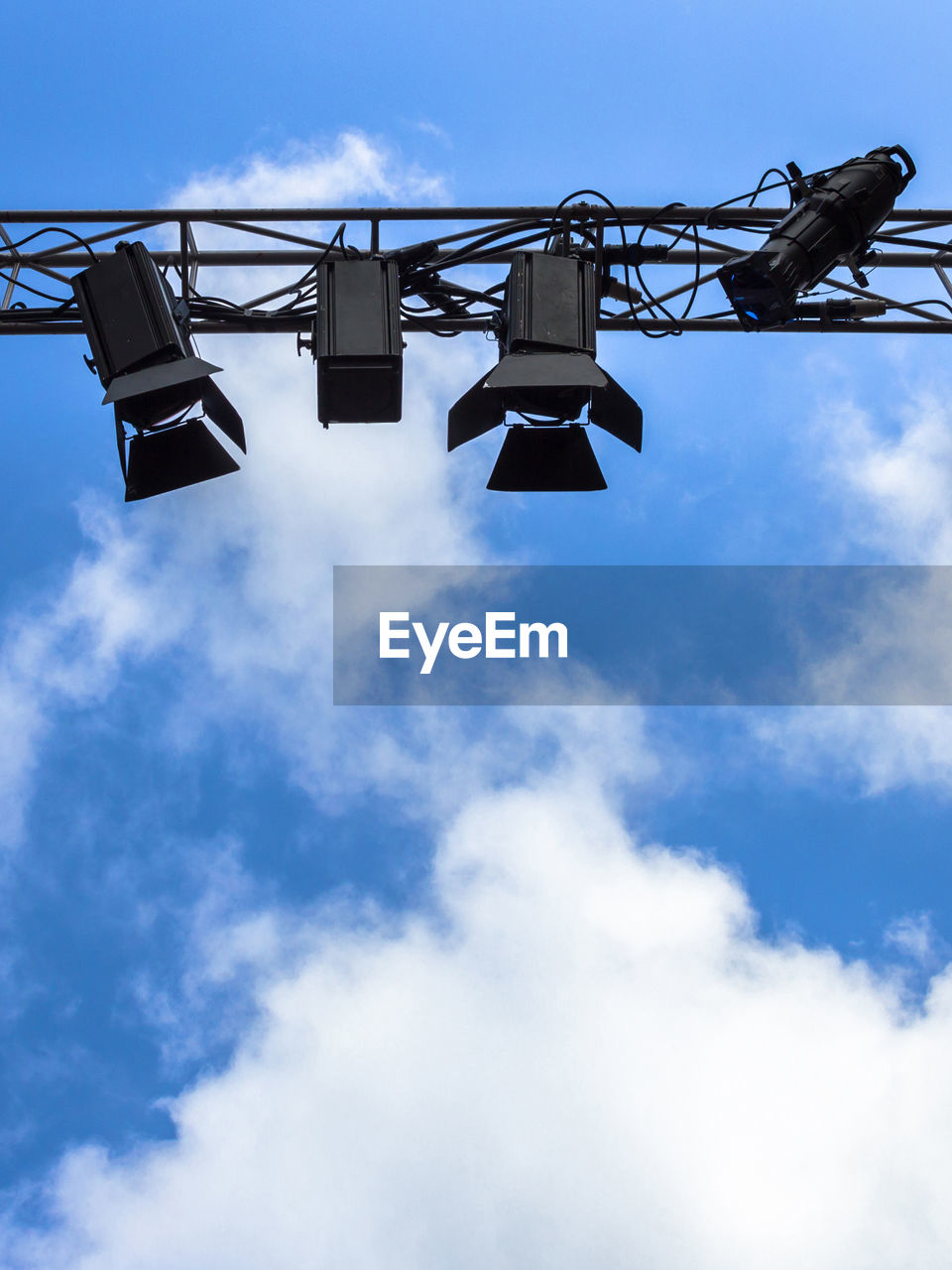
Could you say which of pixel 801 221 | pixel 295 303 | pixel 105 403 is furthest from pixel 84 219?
pixel 801 221

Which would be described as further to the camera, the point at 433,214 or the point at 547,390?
the point at 433,214

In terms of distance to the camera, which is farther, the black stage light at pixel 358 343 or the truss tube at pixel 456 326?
the truss tube at pixel 456 326

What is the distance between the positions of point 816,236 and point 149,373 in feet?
6.56

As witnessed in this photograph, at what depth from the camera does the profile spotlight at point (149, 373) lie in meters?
4.29

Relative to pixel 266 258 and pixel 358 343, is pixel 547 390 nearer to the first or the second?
pixel 358 343

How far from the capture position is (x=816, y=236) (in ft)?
14.7

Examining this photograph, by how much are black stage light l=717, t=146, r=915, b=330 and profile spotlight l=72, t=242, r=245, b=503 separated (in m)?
1.59

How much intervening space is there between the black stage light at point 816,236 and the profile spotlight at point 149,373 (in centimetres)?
159

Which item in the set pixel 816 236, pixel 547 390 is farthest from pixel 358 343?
→ pixel 816 236

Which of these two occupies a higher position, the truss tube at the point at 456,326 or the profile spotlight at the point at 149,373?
the truss tube at the point at 456,326

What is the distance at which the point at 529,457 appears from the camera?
14.7 ft

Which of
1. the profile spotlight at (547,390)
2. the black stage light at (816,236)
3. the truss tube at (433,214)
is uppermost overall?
the truss tube at (433,214)

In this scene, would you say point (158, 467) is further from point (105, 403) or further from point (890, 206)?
point (890, 206)

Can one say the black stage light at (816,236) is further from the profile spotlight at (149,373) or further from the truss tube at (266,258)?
the profile spotlight at (149,373)
